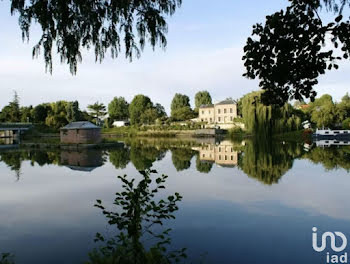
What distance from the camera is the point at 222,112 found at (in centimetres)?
7212

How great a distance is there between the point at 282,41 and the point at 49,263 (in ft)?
17.6

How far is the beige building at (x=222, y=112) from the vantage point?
71.1 m

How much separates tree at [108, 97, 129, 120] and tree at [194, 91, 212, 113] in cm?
2144

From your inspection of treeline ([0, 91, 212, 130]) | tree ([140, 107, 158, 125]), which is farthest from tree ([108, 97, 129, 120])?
tree ([140, 107, 158, 125])

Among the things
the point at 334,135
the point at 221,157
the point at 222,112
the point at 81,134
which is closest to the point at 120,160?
the point at 221,157

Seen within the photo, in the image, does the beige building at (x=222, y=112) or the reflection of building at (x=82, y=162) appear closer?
the reflection of building at (x=82, y=162)

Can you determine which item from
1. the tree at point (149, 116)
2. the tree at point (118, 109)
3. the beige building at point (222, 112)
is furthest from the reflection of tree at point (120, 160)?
Answer: the tree at point (118, 109)

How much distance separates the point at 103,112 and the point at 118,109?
895 centimetres

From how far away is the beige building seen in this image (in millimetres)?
71062

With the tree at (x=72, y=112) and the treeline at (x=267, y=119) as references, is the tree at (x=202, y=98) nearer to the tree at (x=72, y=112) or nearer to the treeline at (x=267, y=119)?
the tree at (x=72, y=112)

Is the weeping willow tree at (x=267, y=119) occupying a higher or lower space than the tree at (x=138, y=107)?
lower

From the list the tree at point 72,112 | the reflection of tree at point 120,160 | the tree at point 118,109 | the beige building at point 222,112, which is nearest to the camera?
the reflection of tree at point 120,160

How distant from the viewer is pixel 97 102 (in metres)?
80.5

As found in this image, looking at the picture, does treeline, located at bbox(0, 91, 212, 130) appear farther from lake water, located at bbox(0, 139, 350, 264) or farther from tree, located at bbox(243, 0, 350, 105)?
tree, located at bbox(243, 0, 350, 105)
